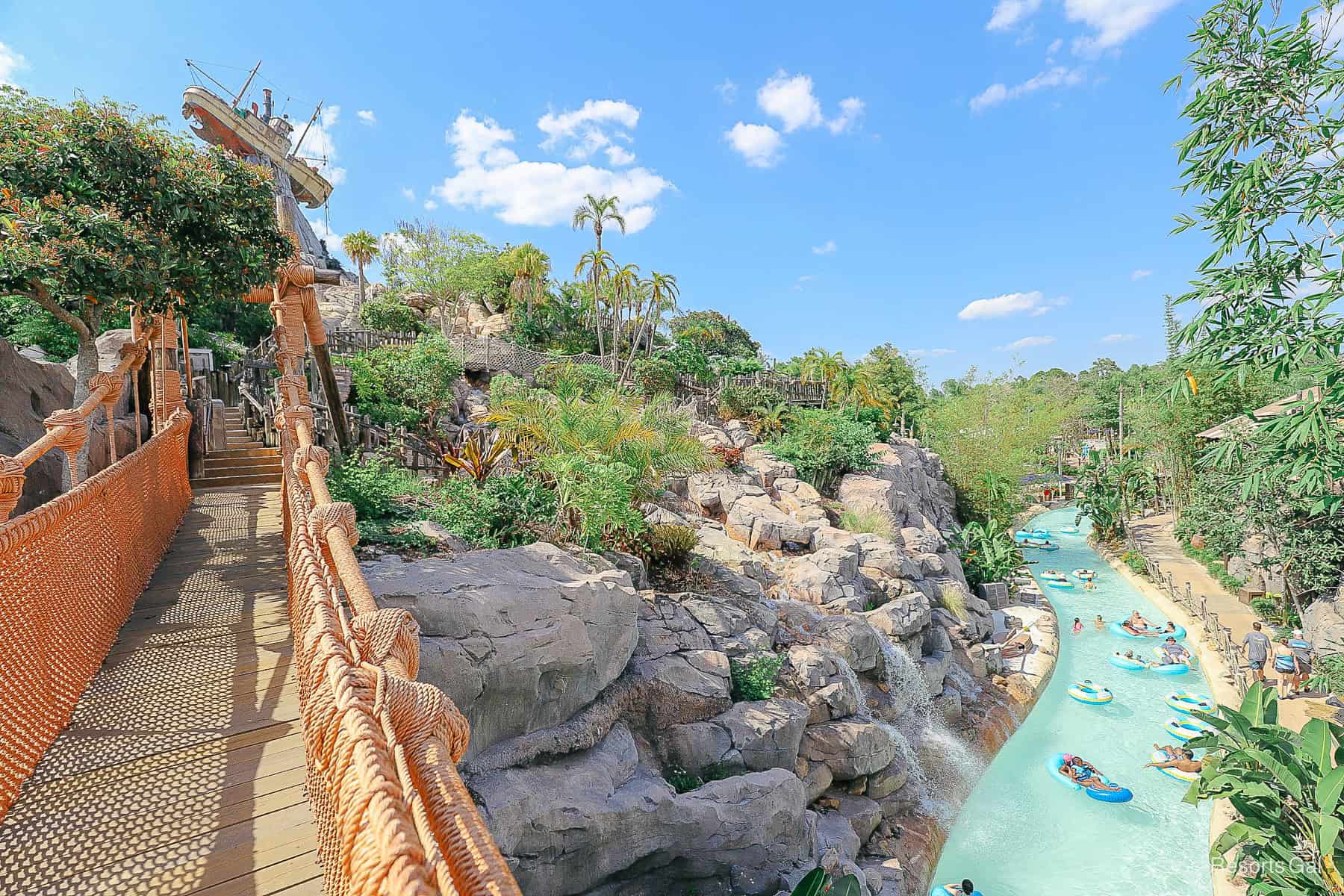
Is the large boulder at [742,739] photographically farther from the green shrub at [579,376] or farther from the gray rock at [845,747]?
the green shrub at [579,376]

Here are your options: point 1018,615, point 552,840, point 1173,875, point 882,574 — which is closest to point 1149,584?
point 1018,615

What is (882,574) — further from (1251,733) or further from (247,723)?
(247,723)

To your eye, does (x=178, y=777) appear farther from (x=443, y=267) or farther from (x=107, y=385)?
(x=443, y=267)

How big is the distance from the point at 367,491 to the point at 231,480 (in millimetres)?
2815

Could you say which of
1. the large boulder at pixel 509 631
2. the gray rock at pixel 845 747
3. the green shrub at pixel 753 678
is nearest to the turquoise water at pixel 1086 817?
the gray rock at pixel 845 747

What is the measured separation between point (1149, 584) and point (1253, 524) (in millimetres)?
4956

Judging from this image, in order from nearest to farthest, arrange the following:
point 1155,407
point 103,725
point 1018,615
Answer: point 103,725 → point 1018,615 → point 1155,407

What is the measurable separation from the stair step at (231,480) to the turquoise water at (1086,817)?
36.1 feet

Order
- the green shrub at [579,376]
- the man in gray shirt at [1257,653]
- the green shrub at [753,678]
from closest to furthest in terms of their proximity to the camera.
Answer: the green shrub at [753,678] < the man in gray shirt at [1257,653] < the green shrub at [579,376]

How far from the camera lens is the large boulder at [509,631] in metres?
5.31

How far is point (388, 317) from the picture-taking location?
81.7ft

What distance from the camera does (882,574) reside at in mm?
12758

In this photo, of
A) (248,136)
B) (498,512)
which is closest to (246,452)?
(498,512)

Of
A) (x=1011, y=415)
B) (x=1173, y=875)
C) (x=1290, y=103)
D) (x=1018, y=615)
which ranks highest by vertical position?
(x=1290, y=103)
